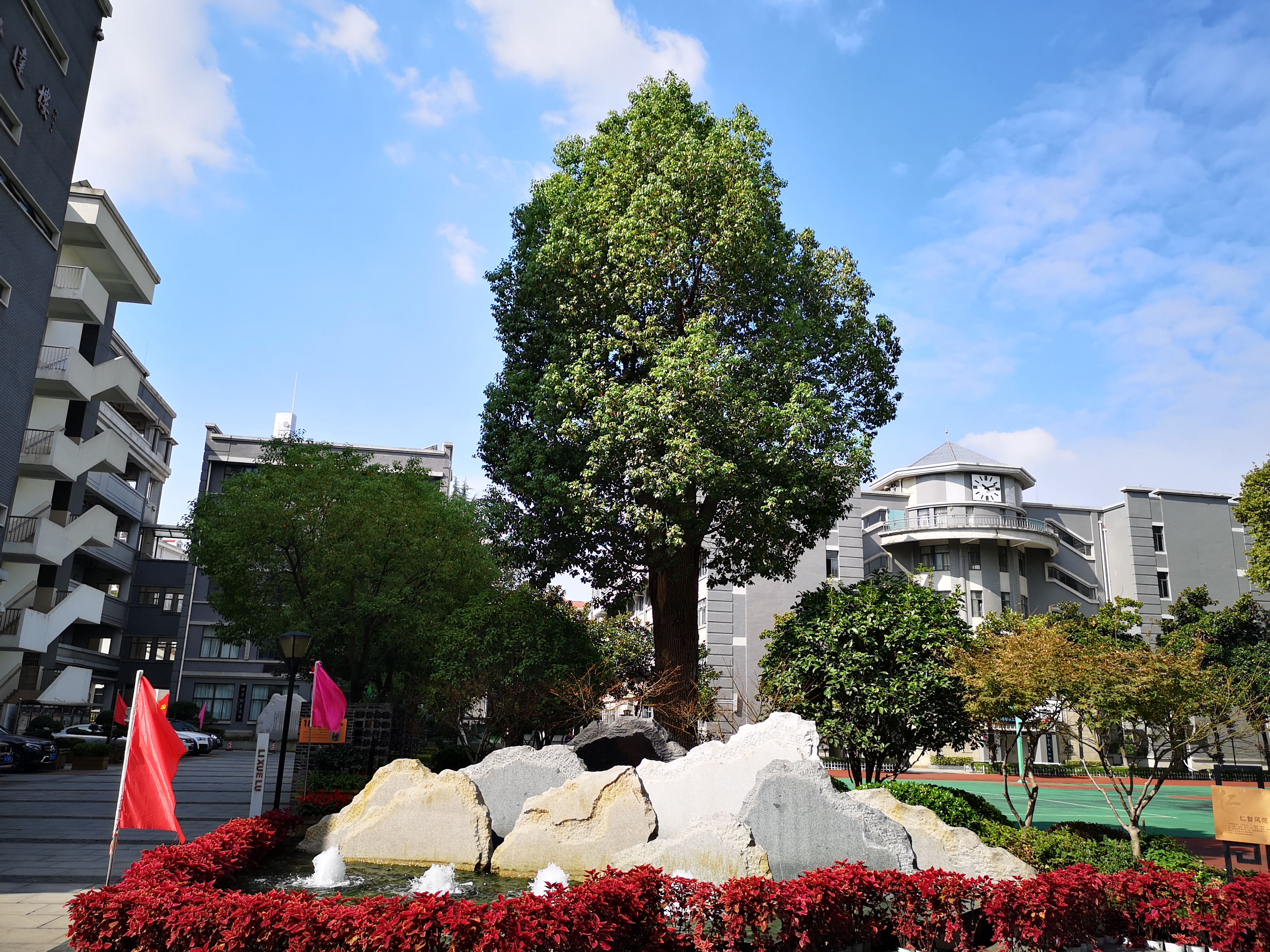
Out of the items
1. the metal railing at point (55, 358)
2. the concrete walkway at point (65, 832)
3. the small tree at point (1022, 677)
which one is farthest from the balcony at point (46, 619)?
the small tree at point (1022, 677)

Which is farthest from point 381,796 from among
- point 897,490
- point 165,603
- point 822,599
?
point 165,603

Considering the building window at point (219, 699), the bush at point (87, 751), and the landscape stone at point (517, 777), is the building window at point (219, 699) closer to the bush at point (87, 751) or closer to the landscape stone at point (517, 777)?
the bush at point (87, 751)

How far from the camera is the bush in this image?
95.6 feet

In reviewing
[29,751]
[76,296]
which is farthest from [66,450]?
[29,751]

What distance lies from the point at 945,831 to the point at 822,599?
6.00 meters

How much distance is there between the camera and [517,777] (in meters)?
12.4

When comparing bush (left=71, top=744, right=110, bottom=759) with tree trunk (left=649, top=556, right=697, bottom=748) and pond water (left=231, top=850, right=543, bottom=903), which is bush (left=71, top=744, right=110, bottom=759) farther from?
pond water (left=231, top=850, right=543, bottom=903)

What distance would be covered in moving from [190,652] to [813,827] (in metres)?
47.8

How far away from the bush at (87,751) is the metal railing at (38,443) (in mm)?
10710

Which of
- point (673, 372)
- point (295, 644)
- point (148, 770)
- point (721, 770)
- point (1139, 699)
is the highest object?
point (673, 372)

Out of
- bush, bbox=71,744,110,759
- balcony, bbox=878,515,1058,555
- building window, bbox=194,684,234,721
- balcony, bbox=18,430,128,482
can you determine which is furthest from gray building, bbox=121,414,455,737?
balcony, bbox=878,515,1058,555

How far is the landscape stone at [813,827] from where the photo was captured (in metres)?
9.45

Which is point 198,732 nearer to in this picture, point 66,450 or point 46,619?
point 46,619

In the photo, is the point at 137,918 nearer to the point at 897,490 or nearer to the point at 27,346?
the point at 27,346
